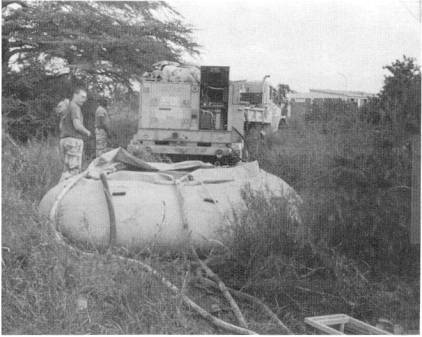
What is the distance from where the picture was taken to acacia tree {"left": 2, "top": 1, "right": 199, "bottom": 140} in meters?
4.69

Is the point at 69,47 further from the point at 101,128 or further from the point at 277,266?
the point at 277,266

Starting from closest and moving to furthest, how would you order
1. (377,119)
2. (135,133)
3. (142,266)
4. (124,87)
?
(142,266)
(377,119)
(124,87)
(135,133)

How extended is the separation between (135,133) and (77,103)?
35.3 inches

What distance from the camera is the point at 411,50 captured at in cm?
445

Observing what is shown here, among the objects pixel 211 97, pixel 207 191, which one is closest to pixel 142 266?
pixel 207 191

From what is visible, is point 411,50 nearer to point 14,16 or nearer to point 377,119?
point 377,119

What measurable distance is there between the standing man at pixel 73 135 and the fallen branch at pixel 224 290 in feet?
4.69

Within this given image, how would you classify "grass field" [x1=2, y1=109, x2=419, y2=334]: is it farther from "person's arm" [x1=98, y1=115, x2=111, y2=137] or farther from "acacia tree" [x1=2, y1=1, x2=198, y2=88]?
"person's arm" [x1=98, y1=115, x2=111, y2=137]

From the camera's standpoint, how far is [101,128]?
5.54 metres

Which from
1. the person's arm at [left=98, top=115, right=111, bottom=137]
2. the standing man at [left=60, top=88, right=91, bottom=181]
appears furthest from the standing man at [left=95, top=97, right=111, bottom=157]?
the standing man at [left=60, top=88, right=91, bottom=181]

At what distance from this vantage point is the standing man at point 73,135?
5207 mm

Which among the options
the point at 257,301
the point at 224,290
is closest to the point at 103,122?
the point at 224,290

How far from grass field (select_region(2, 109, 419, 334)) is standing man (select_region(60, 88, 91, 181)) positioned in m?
0.70

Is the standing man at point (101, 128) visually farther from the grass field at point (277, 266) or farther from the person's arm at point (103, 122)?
the grass field at point (277, 266)
